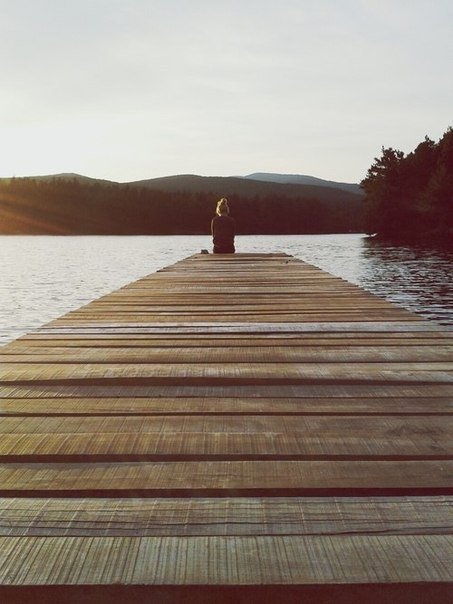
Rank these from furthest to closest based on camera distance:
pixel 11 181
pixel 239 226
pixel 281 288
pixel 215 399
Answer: pixel 11 181
pixel 239 226
pixel 281 288
pixel 215 399

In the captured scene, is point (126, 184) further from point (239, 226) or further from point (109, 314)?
point (109, 314)

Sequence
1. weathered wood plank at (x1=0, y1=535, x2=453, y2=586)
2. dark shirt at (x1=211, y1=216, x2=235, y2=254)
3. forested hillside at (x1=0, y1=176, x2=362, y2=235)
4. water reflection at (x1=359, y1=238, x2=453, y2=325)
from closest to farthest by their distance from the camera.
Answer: weathered wood plank at (x1=0, y1=535, x2=453, y2=586), water reflection at (x1=359, y1=238, x2=453, y2=325), dark shirt at (x1=211, y1=216, x2=235, y2=254), forested hillside at (x1=0, y1=176, x2=362, y2=235)

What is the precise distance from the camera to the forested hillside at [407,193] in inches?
2618

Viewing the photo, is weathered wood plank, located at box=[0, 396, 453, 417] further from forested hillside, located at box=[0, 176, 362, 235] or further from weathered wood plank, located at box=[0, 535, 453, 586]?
forested hillside, located at box=[0, 176, 362, 235]

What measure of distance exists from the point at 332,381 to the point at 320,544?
152 centimetres

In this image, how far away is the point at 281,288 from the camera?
793cm

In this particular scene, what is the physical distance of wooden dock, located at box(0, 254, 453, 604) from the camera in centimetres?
133

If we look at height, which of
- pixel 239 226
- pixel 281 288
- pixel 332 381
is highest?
pixel 332 381

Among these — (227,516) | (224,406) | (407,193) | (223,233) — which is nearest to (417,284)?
(223,233)

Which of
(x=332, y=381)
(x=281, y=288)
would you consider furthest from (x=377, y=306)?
(x=332, y=381)

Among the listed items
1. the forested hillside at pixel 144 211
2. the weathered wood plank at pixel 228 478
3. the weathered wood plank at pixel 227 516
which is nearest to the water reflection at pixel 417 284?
the weathered wood plank at pixel 228 478

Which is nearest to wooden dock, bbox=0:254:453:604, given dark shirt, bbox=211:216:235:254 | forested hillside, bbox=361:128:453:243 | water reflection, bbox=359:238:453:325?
water reflection, bbox=359:238:453:325

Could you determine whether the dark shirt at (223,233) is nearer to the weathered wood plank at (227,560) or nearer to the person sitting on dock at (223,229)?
the person sitting on dock at (223,229)

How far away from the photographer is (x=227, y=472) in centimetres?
185
